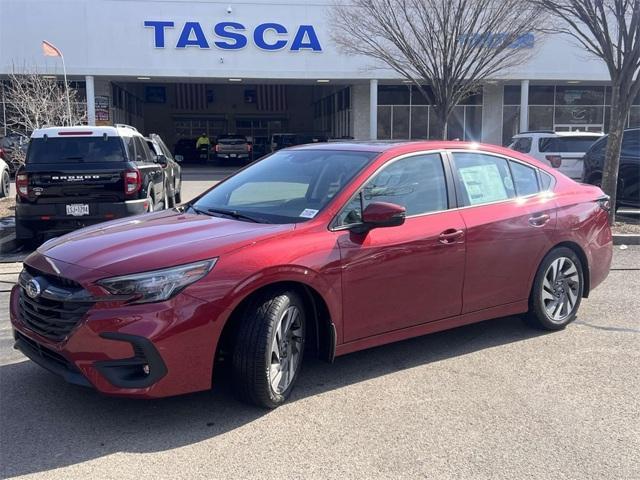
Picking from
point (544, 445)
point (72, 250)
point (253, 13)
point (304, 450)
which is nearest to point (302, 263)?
point (304, 450)

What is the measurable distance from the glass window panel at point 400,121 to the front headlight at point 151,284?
94.0ft

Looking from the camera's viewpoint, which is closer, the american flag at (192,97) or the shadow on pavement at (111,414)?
the shadow on pavement at (111,414)

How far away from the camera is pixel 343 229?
408 centimetres

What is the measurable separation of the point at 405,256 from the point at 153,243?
166 centimetres

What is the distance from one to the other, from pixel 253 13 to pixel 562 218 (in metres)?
23.9

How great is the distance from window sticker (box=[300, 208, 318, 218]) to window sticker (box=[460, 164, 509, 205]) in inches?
54.0

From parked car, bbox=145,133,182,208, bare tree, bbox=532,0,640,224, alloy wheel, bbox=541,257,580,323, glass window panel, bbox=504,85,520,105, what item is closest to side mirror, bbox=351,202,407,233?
alloy wheel, bbox=541,257,580,323

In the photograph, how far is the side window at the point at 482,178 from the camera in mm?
4852

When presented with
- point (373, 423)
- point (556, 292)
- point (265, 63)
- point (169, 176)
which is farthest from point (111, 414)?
point (265, 63)

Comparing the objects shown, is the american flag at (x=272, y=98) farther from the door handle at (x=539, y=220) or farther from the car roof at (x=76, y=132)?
the door handle at (x=539, y=220)

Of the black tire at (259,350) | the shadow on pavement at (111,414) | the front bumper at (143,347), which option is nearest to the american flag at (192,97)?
the shadow on pavement at (111,414)

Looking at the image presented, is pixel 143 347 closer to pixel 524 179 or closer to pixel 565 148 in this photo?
pixel 524 179

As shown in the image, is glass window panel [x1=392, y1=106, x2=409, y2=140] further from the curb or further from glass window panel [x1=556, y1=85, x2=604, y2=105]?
the curb

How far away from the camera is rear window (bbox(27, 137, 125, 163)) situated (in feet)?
28.4
